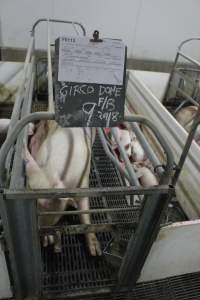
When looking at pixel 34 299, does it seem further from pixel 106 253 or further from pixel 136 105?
pixel 136 105

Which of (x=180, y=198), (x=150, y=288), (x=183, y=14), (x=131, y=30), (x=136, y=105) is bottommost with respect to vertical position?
(x=150, y=288)

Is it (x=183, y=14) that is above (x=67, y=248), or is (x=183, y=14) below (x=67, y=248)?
above

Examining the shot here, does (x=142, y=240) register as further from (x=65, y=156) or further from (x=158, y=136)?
(x=65, y=156)

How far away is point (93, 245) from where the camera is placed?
5.60 ft

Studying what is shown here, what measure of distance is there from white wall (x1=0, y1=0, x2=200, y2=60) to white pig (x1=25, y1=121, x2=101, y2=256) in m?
1.80

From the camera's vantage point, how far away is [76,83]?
921 mm

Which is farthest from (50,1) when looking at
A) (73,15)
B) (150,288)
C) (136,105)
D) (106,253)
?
(150,288)

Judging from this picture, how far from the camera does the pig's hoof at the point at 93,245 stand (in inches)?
66.7

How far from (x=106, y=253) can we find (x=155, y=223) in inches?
14.7

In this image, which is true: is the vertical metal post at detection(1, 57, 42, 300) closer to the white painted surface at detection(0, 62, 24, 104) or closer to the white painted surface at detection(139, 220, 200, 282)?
the white painted surface at detection(139, 220, 200, 282)

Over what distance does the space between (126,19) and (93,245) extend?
274 cm

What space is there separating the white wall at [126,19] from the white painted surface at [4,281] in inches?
107

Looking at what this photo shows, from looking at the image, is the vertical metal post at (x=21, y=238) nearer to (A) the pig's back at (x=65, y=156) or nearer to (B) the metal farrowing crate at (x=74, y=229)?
(B) the metal farrowing crate at (x=74, y=229)

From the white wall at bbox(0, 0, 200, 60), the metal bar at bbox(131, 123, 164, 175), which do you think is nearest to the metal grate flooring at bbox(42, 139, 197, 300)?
the metal bar at bbox(131, 123, 164, 175)
